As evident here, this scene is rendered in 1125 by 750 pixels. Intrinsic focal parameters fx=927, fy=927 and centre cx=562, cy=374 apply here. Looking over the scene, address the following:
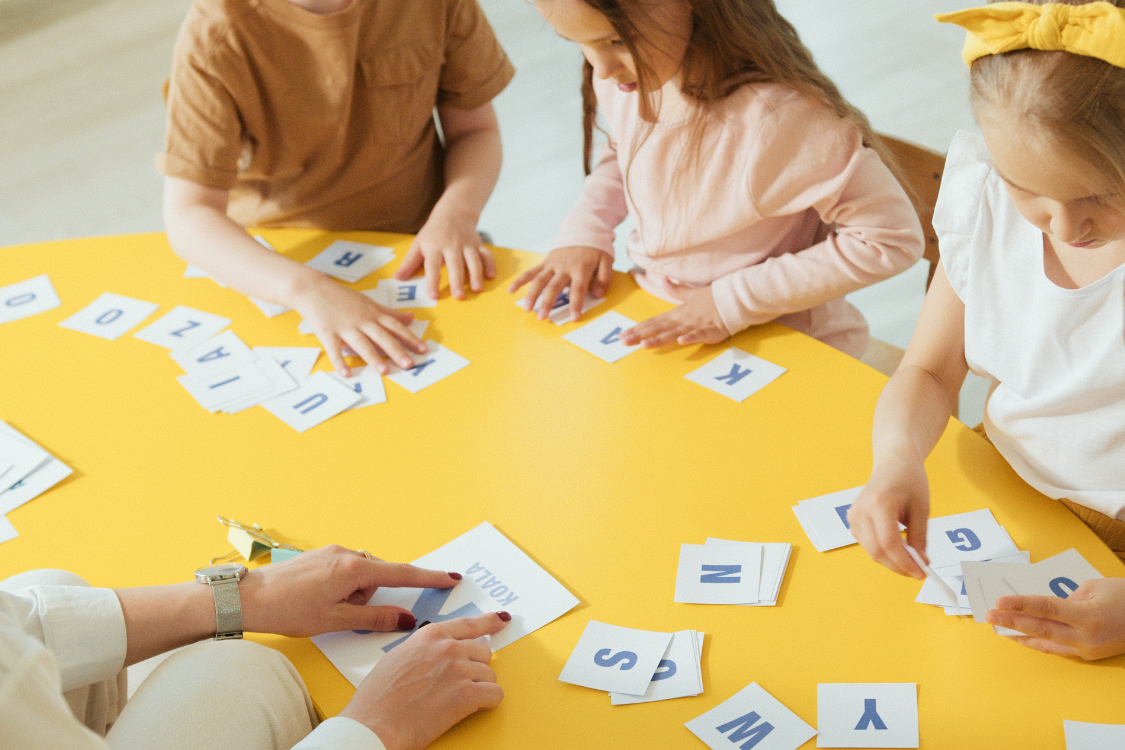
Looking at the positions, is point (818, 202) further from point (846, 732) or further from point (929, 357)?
point (846, 732)

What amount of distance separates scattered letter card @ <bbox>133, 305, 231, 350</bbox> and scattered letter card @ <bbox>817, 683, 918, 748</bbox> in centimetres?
103

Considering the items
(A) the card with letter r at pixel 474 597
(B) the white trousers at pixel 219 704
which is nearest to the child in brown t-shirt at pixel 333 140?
(A) the card with letter r at pixel 474 597

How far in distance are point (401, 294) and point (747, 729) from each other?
91 cm

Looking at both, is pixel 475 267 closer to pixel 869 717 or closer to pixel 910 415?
pixel 910 415

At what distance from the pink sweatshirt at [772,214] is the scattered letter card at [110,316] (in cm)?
69

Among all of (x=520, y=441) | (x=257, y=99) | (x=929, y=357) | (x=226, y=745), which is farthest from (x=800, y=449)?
(x=257, y=99)

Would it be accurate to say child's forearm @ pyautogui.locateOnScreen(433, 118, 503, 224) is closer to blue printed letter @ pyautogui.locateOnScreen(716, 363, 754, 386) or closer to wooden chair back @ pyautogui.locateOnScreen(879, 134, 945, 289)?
blue printed letter @ pyautogui.locateOnScreen(716, 363, 754, 386)

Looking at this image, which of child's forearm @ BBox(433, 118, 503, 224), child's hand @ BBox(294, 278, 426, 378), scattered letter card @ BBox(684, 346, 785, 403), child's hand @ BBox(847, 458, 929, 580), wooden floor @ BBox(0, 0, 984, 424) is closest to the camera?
child's hand @ BBox(847, 458, 929, 580)

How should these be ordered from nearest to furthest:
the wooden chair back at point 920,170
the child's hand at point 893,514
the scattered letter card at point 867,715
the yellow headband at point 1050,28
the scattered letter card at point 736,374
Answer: the yellow headband at point 1050,28 < the scattered letter card at point 867,715 < the child's hand at point 893,514 < the scattered letter card at point 736,374 < the wooden chair back at point 920,170

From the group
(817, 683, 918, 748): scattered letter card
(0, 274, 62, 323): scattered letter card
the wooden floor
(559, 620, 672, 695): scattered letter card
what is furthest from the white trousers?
the wooden floor

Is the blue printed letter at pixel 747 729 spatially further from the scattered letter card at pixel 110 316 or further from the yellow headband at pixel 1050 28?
the scattered letter card at pixel 110 316

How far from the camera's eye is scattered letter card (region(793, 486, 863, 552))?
99 cm

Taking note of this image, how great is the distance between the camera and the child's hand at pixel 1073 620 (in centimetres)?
82

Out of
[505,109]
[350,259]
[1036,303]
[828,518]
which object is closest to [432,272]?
[350,259]
